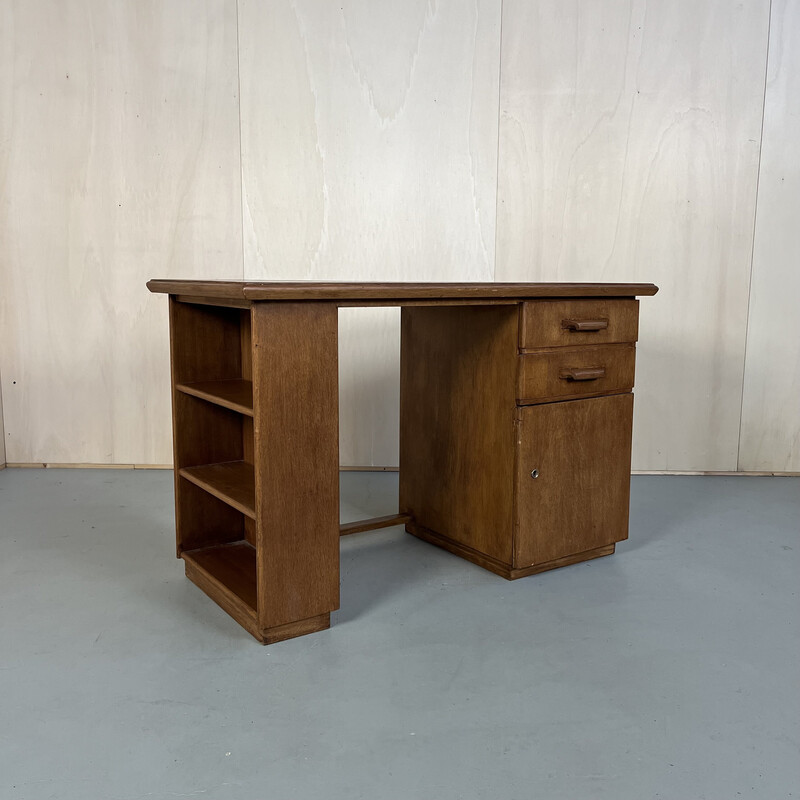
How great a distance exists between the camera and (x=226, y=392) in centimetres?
192

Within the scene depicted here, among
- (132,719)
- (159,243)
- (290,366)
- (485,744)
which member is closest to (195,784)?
(132,719)

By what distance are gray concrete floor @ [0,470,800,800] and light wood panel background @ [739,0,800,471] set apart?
96cm

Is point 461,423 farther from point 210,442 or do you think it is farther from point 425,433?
point 210,442

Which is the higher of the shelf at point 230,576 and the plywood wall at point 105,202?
the plywood wall at point 105,202

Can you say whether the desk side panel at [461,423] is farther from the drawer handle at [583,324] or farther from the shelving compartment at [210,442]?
the shelving compartment at [210,442]

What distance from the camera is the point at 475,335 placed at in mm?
2121

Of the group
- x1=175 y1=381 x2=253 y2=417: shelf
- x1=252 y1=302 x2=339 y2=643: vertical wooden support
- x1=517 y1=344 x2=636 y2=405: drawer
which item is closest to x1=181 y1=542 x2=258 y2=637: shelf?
x1=252 y1=302 x2=339 y2=643: vertical wooden support

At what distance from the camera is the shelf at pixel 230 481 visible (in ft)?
5.74

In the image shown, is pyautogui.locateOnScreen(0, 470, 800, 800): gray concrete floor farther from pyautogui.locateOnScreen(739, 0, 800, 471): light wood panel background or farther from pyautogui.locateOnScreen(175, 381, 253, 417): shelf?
pyautogui.locateOnScreen(739, 0, 800, 471): light wood panel background

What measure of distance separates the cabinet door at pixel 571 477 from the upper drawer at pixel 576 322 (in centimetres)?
17

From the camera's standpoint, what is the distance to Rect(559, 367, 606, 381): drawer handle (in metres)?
2.07

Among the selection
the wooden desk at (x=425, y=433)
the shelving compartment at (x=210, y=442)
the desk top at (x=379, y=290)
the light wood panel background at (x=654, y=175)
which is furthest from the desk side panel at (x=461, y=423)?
the light wood panel background at (x=654, y=175)

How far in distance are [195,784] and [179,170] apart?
98.5 inches

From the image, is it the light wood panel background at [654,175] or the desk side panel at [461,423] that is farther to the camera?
the light wood panel background at [654,175]
